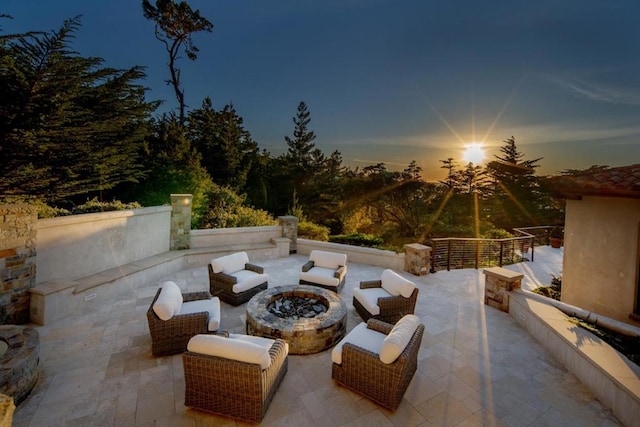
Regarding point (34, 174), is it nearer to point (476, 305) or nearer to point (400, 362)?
point (400, 362)

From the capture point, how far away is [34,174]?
7.37 meters

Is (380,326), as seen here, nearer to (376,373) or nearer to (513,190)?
(376,373)

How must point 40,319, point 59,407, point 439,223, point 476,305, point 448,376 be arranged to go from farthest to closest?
point 439,223 < point 476,305 < point 40,319 < point 448,376 < point 59,407

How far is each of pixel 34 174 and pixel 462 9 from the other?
496 inches

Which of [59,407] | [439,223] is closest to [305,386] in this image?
[59,407]

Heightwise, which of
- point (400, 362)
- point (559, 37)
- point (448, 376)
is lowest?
point (448, 376)

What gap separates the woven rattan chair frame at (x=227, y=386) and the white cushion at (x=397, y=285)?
267cm

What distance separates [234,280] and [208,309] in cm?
120

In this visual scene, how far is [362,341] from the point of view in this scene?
3.39 m

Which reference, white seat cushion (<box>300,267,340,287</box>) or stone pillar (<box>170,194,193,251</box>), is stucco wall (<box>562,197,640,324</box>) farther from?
stone pillar (<box>170,194,193,251</box>)

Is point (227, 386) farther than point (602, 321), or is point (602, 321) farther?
point (602, 321)

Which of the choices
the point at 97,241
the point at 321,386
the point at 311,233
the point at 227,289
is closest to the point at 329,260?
the point at 227,289

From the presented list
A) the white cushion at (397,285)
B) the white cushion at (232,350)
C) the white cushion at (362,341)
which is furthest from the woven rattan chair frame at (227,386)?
the white cushion at (397,285)

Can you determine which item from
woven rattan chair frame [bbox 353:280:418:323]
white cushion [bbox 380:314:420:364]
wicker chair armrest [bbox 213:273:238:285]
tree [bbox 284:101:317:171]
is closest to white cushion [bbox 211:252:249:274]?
wicker chair armrest [bbox 213:273:238:285]
